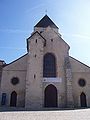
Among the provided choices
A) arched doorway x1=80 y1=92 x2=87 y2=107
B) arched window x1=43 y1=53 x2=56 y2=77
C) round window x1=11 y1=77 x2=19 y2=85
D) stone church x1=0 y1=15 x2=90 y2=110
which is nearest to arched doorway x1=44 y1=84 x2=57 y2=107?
stone church x1=0 y1=15 x2=90 y2=110

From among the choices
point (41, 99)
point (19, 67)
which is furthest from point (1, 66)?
point (41, 99)

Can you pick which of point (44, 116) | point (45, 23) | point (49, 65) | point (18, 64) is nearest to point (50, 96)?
point (49, 65)

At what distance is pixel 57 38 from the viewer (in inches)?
1019

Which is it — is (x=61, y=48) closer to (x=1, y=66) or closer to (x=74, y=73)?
(x=74, y=73)

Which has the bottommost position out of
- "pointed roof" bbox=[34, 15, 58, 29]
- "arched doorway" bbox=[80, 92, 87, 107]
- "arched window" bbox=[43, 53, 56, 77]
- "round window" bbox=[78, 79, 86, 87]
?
"arched doorway" bbox=[80, 92, 87, 107]

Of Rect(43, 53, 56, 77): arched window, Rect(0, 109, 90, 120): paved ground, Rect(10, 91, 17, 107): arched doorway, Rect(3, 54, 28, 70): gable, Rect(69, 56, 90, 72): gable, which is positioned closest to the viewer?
Rect(0, 109, 90, 120): paved ground

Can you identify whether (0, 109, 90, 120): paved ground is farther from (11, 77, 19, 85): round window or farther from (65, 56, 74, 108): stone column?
(11, 77, 19, 85): round window

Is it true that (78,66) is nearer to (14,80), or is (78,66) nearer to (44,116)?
(14,80)

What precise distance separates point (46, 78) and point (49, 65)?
2198 mm

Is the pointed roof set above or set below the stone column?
above

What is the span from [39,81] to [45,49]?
509cm

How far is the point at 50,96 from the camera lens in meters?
23.3

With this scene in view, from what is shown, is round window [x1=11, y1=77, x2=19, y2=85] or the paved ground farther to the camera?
round window [x1=11, y1=77, x2=19, y2=85]

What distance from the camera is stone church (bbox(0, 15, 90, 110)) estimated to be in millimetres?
22453
